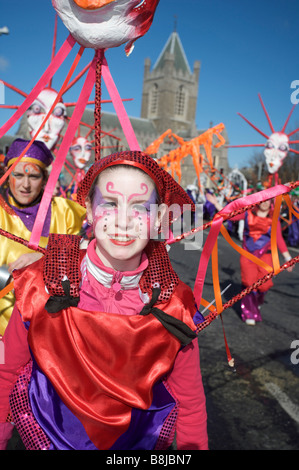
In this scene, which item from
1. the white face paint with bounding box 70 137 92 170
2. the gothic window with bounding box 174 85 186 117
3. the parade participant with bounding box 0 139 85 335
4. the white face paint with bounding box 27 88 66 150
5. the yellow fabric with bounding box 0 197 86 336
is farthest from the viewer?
the gothic window with bounding box 174 85 186 117

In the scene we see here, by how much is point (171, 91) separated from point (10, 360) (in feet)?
239

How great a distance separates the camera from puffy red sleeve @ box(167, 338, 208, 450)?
1.38 meters

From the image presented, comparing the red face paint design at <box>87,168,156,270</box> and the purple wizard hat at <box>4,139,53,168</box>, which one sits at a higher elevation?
the purple wizard hat at <box>4,139,53,168</box>

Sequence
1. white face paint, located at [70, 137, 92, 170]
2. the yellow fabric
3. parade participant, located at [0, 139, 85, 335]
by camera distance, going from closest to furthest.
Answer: the yellow fabric < parade participant, located at [0, 139, 85, 335] < white face paint, located at [70, 137, 92, 170]

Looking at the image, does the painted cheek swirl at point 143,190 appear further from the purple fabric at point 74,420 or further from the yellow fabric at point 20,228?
the yellow fabric at point 20,228

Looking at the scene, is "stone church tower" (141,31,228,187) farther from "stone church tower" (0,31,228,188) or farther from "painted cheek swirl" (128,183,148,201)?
"painted cheek swirl" (128,183,148,201)

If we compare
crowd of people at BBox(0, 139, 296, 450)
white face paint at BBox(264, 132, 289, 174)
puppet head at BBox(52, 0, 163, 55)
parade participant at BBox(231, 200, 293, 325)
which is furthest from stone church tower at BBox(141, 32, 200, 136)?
crowd of people at BBox(0, 139, 296, 450)

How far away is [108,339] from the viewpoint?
1255 millimetres

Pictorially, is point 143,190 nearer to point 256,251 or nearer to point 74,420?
point 74,420

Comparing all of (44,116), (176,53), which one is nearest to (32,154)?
(44,116)

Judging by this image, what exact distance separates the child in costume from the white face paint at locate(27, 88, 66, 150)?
224 centimetres

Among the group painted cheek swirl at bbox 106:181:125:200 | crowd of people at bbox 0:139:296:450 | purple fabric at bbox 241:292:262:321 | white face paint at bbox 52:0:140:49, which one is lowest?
purple fabric at bbox 241:292:262:321

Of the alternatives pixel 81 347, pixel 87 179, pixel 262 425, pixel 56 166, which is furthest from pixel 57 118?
pixel 262 425

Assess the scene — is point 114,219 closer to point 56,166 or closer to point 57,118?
point 56,166
